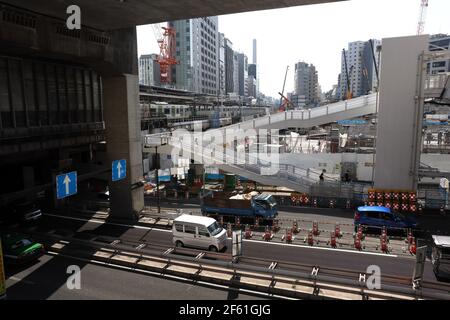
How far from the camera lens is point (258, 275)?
1499 cm

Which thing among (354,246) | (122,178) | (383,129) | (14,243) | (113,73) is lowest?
(354,246)

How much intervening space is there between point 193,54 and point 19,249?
5100 inches

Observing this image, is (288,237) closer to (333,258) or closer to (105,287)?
(333,258)

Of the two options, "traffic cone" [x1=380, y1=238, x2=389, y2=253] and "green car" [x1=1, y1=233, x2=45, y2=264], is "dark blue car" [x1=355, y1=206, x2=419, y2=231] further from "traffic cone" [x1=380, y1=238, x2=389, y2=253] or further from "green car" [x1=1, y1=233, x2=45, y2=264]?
"green car" [x1=1, y1=233, x2=45, y2=264]

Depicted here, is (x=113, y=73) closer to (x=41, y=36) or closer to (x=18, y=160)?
(x=41, y=36)

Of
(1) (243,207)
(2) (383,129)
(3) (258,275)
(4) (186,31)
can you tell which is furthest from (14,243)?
(4) (186,31)

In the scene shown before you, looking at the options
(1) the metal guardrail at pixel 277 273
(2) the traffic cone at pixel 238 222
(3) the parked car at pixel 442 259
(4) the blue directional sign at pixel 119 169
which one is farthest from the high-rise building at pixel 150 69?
(3) the parked car at pixel 442 259

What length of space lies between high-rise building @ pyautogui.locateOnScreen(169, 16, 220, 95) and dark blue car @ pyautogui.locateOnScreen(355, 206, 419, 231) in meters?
119

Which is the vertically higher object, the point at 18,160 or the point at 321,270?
the point at 18,160

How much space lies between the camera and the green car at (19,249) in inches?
688

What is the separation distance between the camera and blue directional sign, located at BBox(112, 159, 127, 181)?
997 inches

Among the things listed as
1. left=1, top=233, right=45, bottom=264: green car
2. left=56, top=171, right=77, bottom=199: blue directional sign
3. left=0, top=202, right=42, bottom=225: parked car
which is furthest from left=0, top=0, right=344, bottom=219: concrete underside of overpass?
left=1, top=233, right=45, bottom=264: green car
